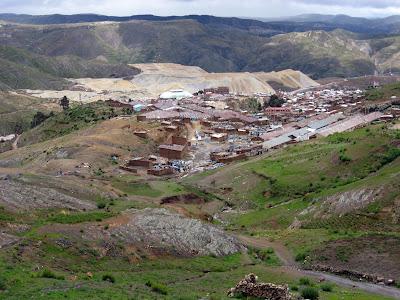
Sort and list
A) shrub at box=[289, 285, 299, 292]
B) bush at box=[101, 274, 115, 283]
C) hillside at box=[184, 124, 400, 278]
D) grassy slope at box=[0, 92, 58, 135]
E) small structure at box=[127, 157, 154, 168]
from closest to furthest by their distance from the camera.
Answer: bush at box=[101, 274, 115, 283], shrub at box=[289, 285, 299, 292], hillside at box=[184, 124, 400, 278], small structure at box=[127, 157, 154, 168], grassy slope at box=[0, 92, 58, 135]

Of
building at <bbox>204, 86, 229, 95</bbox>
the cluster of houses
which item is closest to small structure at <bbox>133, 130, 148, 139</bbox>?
the cluster of houses

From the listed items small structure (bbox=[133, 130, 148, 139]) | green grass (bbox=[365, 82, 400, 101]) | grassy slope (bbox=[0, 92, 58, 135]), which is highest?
green grass (bbox=[365, 82, 400, 101])

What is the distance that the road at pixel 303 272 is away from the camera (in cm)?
2859

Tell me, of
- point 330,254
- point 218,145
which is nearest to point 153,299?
point 330,254

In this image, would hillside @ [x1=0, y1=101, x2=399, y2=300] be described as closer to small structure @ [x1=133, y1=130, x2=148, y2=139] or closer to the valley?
the valley

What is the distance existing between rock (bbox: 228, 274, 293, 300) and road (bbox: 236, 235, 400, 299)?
22.1 ft

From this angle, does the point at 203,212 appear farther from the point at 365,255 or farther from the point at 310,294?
the point at 310,294

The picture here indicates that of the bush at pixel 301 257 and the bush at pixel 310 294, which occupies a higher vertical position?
the bush at pixel 310 294

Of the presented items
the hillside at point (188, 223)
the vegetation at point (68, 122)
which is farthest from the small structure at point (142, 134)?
the vegetation at point (68, 122)

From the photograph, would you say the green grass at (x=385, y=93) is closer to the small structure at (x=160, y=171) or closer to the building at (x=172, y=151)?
the building at (x=172, y=151)

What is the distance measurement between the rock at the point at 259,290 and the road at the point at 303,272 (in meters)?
6.74

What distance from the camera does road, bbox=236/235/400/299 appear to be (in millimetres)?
28591

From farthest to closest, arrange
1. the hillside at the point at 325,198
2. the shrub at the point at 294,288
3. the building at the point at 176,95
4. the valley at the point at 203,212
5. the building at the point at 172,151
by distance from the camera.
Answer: the building at the point at 176,95 → the building at the point at 172,151 → the hillside at the point at 325,198 → the valley at the point at 203,212 → the shrub at the point at 294,288

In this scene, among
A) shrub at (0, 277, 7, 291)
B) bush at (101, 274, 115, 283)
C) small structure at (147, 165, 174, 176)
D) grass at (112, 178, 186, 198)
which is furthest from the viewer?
small structure at (147, 165, 174, 176)
